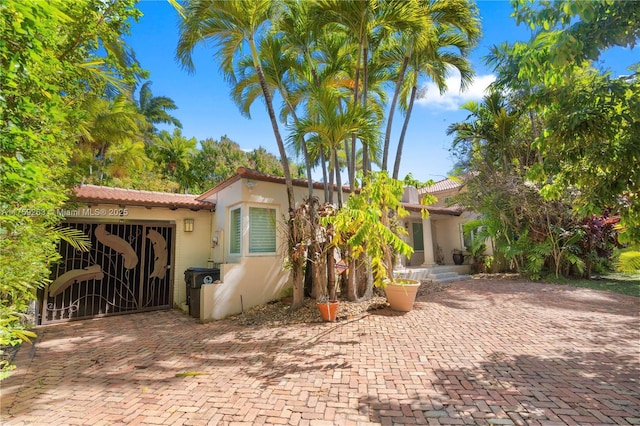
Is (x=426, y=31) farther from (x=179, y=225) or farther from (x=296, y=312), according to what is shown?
(x=179, y=225)

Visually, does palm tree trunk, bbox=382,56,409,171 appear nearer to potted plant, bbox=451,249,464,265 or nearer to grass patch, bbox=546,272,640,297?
grass patch, bbox=546,272,640,297

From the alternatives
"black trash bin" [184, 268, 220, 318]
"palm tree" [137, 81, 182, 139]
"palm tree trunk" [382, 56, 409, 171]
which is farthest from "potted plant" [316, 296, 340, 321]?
"palm tree" [137, 81, 182, 139]

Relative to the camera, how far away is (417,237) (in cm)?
1797

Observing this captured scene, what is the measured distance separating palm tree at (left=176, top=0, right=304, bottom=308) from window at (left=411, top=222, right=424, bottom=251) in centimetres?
1148

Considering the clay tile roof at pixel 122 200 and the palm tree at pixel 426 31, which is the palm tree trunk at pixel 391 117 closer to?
the palm tree at pixel 426 31

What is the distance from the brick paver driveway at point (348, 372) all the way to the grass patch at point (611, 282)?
3851 millimetres

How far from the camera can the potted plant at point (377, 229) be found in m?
6.55

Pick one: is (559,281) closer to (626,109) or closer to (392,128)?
(392,128)

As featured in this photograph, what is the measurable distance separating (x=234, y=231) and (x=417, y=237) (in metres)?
12.3

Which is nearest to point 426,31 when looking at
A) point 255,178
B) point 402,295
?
point 255,178

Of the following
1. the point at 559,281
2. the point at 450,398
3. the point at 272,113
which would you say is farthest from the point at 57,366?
the point at 559,281

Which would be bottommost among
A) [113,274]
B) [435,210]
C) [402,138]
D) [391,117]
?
[113,274]

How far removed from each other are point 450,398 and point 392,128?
8.85 metres

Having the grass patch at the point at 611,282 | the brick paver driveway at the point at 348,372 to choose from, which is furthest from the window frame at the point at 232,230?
the grass patch at the point at 611,282
